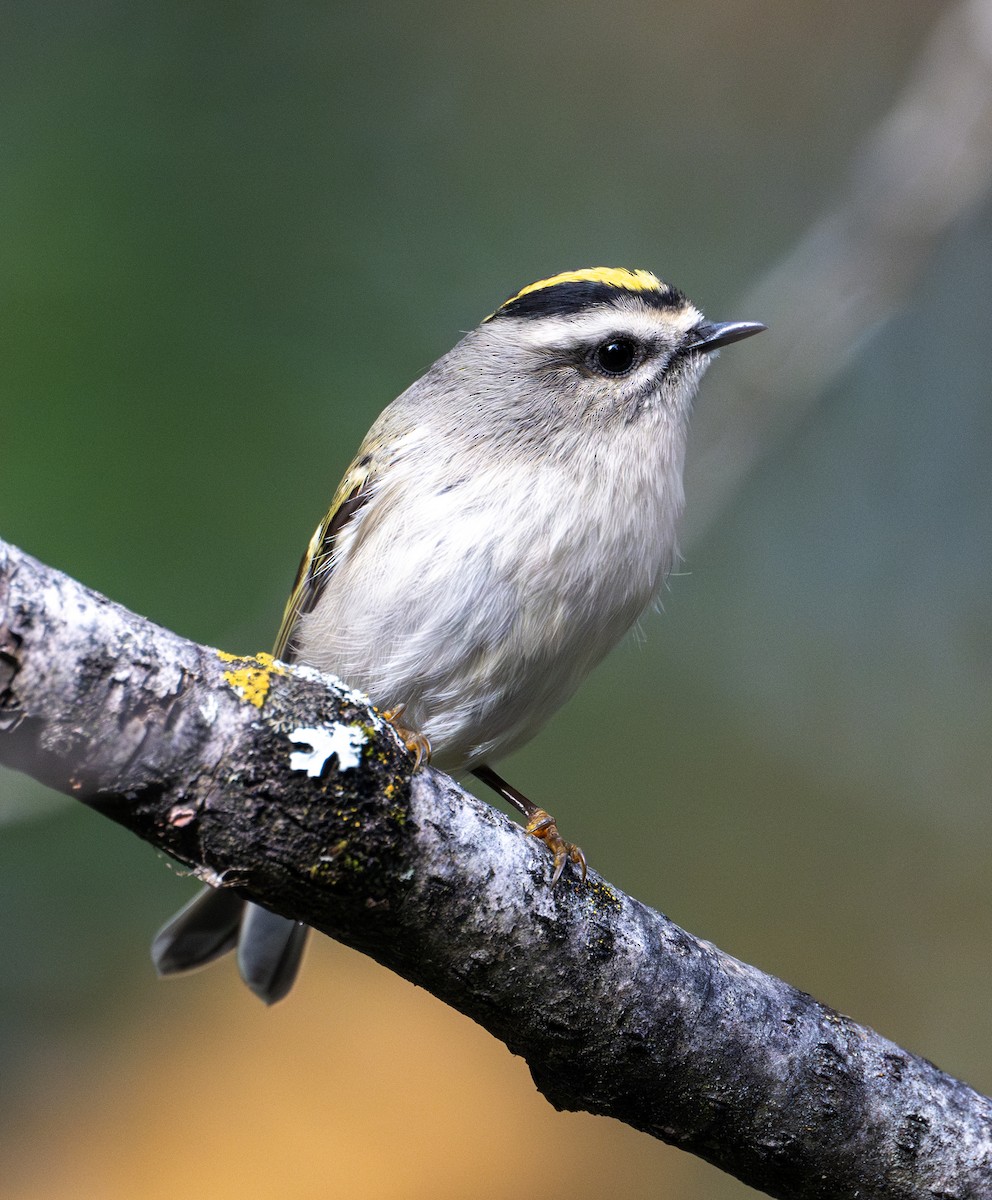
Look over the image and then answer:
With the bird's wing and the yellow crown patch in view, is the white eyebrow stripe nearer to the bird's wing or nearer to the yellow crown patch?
the yellow crown patch

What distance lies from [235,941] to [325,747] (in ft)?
5.33

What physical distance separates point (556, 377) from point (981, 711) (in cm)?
303

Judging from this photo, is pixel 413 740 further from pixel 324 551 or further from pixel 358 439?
pixel 358 439

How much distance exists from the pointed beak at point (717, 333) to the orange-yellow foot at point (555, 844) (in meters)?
1.09

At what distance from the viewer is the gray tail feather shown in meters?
2.71

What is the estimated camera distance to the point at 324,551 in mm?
2594

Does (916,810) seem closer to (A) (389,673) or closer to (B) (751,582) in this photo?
(B) (751,582)

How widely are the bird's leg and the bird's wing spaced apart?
1.77ft

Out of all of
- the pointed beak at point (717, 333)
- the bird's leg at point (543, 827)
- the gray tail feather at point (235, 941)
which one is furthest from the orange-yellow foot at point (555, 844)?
the pointed beak at point (717, 333)

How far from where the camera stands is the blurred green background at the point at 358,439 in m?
3.41

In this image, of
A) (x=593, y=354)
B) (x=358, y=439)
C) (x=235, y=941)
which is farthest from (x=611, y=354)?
(x=358, y=439)

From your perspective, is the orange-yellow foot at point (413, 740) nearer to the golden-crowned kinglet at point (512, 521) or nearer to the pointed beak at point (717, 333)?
the golden-crowned kinglet at point (512, 521)

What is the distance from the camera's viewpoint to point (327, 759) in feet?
4.41

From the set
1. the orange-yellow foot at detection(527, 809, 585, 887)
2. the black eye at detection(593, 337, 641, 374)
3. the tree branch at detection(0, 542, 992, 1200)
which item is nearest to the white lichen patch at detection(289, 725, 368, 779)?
the tree branch at detection(0, 542, 992, 1200)
